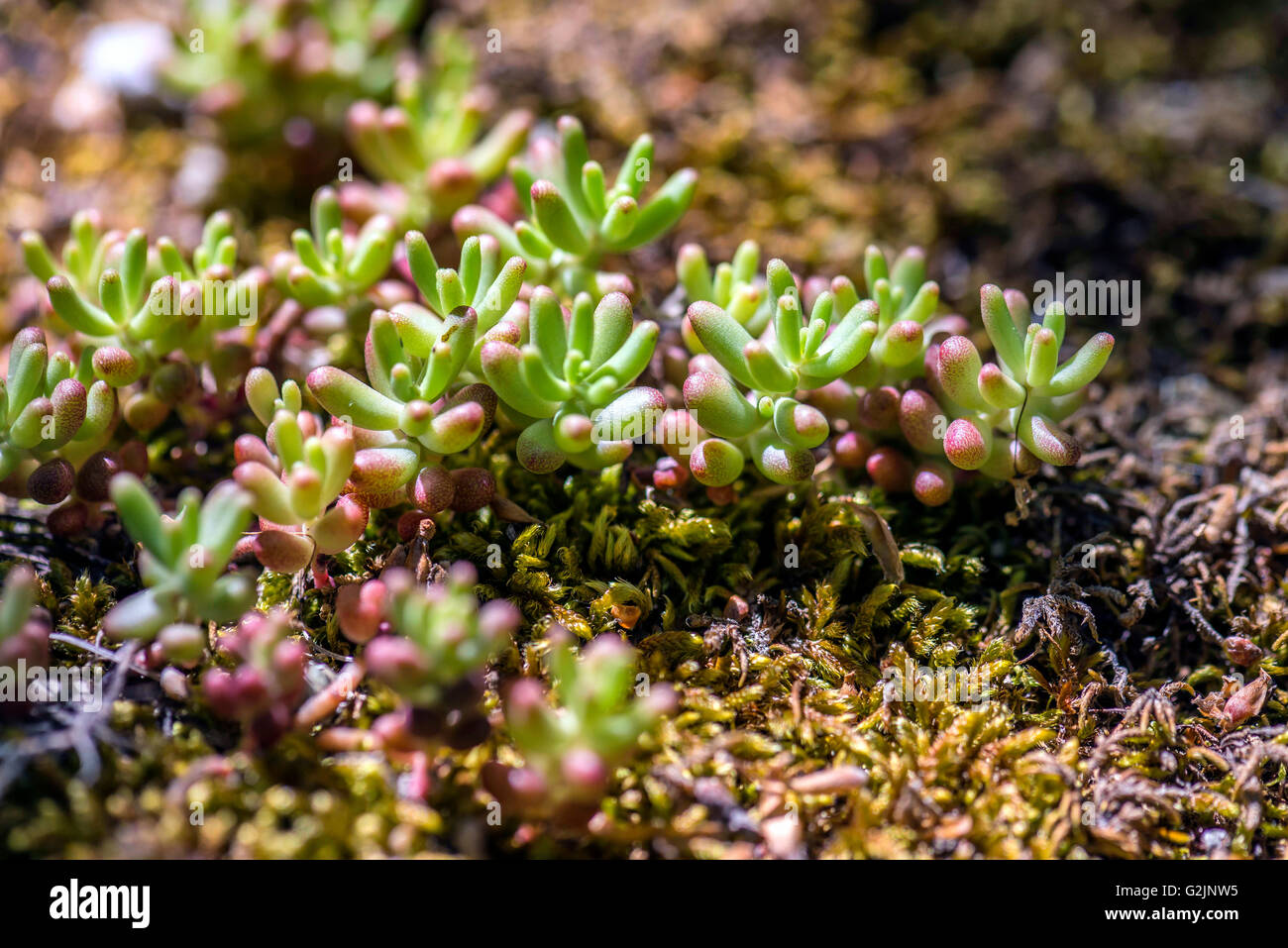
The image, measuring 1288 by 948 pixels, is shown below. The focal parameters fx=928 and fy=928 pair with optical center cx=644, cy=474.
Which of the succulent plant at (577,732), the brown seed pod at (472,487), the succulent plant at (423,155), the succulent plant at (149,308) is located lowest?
the succulent plant at (577,732)

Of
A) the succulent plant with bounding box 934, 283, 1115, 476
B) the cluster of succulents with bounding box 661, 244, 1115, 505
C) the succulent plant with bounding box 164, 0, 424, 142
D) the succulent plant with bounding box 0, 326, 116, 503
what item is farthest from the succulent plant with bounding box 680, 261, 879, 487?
the succulent plant with bounding box 164, 0, 424, 142

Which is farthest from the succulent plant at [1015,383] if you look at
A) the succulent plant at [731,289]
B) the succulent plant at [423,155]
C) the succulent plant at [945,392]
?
the succulent plant at [423,155]

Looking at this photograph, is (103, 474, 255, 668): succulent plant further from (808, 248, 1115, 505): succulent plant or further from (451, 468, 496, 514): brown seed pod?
(808, 248, 1115, 505): succulent plant

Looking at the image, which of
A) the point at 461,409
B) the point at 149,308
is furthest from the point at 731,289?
the point at 149,308

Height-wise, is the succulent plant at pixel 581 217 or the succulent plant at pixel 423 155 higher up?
the succulent plant at pixel 423 155

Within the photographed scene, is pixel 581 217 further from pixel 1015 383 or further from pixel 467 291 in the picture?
pixel 1015 383

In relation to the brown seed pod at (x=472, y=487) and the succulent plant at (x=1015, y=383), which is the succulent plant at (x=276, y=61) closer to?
the brown seed pod at (x=472, y=487)
